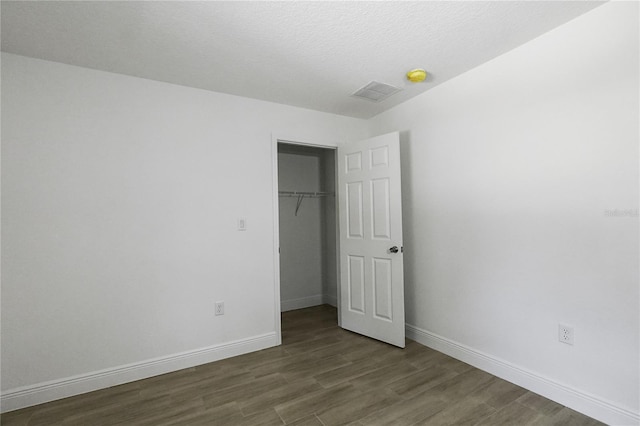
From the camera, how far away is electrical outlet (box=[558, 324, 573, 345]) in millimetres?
1932

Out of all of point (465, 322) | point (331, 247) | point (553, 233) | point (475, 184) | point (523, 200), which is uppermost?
point (475, 184)

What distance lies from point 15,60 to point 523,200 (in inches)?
150

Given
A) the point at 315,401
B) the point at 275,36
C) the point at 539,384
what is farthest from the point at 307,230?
the point at 539,384

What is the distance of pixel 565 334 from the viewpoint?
1.96 meters

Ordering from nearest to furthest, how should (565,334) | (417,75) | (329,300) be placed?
1. (565,334)
2. (417,75)
3. (329,300)

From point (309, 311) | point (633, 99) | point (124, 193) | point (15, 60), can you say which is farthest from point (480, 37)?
point (309, 311)

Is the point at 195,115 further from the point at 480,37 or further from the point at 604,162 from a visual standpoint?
the point at 604,162

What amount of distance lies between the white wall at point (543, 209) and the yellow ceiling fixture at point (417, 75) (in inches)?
14.1

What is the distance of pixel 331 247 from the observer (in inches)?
176

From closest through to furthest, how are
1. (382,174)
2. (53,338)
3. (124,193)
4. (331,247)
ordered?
(53,338) → (124,193) → (382,174) → (331,247)

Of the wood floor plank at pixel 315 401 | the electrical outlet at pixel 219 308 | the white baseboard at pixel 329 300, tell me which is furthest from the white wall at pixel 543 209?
the electrical outlet at pixel 219 308

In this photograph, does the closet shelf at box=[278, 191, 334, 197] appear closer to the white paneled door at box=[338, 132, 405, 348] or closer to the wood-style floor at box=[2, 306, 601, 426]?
the white paneled door at box=[338, 132, 405, 348]

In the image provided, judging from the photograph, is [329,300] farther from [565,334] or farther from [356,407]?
[565,334]

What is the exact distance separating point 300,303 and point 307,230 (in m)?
1.08
